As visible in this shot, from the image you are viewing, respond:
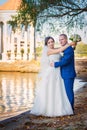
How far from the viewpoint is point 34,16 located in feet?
34.8

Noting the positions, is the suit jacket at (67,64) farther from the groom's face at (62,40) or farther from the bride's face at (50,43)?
the bride's face at (50,43)

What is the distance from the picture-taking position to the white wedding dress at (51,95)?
286 inches

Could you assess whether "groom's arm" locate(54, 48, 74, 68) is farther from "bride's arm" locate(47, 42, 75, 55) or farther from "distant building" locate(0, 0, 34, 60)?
"distant building" locate(0, 0, 34, 60)

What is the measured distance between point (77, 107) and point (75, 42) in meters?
1.62

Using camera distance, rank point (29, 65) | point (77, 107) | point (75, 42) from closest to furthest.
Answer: point (75, 42)
point (77, 107)
point (29, 65)

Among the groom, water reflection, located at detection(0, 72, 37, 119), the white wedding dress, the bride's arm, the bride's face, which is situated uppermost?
the bride's face

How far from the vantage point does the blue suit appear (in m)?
7.26

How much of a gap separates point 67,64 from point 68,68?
0.25 ft

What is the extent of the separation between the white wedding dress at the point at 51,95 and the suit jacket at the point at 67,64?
0.13 metres

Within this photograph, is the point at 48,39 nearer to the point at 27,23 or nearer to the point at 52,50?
the point at 52,50

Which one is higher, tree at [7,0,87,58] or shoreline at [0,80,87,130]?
tree at [7,0,87,58]

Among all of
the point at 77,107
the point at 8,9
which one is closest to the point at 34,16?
the point at 77,107

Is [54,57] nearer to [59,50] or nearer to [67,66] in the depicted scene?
[59,50]

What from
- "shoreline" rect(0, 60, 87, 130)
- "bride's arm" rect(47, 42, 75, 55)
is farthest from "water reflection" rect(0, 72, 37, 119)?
"bride's arm" rect(47, 42, 75, 55)
